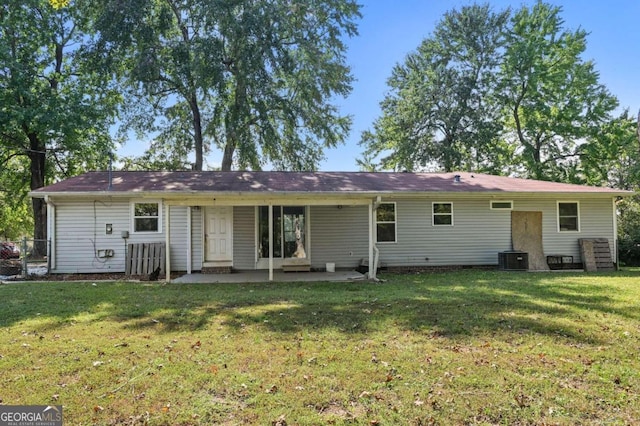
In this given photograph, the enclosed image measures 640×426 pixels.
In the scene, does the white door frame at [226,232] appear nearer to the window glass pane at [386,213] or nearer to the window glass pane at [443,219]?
the window glass pane at [386,213]

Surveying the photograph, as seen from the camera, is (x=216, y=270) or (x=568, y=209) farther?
(x=568, y=209)

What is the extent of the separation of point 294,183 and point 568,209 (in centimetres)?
933

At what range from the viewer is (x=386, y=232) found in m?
12.5

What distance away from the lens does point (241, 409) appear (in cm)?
305

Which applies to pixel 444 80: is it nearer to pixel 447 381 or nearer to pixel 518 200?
pixel 518 200

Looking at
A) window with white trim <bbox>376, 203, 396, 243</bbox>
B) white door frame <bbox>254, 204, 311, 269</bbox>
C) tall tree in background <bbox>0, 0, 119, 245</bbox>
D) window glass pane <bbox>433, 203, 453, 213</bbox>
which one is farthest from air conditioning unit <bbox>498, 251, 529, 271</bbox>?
tall tree in background <bbox>0, 0, 119, 245</bbox>

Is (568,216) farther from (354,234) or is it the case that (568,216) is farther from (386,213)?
(354,234)

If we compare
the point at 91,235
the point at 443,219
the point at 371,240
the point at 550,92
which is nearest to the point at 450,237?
the point at 443,219

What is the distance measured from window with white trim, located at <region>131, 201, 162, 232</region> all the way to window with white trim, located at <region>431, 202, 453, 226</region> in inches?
342

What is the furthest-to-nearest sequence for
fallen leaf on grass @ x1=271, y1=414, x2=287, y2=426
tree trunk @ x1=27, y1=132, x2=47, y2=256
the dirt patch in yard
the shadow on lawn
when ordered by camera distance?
1. tree trunk @ x1=27, y1=132, x2=47, y2=256
2. the dirt patch in yard
3. the shadow on lawn
4. fallen leaf on grass @ x1=271, y1=414, x2=287, y2=426

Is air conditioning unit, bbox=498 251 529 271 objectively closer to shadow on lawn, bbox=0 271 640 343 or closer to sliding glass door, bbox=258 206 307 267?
shadow on lawn, bbox=0 271 640 343

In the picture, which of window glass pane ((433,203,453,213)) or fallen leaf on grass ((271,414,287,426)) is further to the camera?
window glass pane ((433,203,453,213))

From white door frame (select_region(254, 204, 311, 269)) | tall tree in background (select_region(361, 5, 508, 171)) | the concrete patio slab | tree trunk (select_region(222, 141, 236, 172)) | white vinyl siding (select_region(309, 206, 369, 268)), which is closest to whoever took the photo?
the concrete patio slab

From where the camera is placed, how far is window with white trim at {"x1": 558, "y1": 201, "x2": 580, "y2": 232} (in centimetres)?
1298
